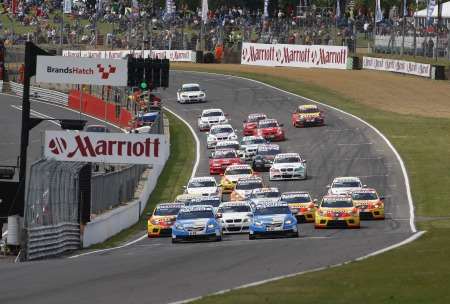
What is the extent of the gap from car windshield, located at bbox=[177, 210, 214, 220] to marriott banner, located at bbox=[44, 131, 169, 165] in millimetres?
2332

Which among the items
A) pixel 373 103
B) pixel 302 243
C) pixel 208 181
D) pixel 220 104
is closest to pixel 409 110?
pixel 373 103

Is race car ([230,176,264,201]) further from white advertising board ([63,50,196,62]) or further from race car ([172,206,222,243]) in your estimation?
white advertising board ([63,50,196,62])

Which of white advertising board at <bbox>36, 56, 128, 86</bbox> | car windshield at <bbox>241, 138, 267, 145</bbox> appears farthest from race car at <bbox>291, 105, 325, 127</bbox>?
white advertising board at <bbox>36, 56, 128, 86</bbox>

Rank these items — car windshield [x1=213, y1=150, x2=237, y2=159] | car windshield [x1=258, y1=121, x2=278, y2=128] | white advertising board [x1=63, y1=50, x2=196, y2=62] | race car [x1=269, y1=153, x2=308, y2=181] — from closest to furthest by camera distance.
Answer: race car [x1=269, y1=153, x2=308, y2=181]
car windshield [x1=213, y1=150, x2=237, y2=159]
car windshield [x1=258, y1=121, x2=278, y2=128]
white advertising board [x1=63, y1=50, x2=196, y2=62]

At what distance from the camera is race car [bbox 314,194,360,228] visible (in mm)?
40500

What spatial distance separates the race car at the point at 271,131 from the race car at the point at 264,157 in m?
7.04

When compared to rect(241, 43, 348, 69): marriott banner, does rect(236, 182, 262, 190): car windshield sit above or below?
below

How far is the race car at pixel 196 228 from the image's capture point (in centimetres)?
3675

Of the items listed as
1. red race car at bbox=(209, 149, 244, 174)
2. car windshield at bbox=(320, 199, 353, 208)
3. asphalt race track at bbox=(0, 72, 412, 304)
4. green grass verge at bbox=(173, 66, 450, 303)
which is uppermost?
green grass verge at bbox=(173, 66, 450, 303)

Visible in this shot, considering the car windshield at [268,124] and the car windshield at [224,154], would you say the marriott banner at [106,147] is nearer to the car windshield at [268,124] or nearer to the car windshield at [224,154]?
the car windshield at [224,154]

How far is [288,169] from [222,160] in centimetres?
418

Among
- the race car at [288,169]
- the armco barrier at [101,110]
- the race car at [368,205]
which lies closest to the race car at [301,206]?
the race car at [368,205]

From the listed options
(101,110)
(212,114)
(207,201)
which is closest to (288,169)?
(207,201)

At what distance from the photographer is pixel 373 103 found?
8119 cm
